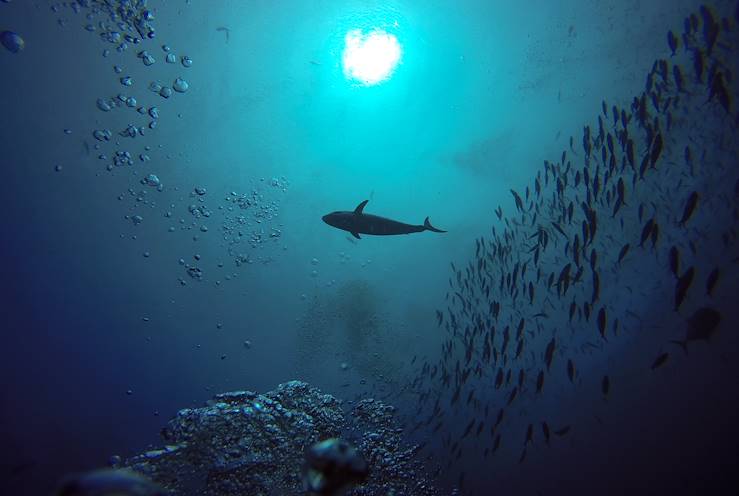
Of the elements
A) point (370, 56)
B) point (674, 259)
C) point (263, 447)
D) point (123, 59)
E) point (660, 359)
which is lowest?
point (660, 359)

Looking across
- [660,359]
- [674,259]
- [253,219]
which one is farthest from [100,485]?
[253,219]

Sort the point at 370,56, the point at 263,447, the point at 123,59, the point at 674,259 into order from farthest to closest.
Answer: the point at 370,56 < the point at 123,59 < the point at 263,447 < the point at 674,259

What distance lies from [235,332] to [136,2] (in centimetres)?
2489

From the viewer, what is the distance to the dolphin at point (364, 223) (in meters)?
6.78

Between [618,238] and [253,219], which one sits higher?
[253,219]

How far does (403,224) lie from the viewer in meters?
7.07

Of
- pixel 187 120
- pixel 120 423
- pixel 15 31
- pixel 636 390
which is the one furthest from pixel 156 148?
pixel 636 390

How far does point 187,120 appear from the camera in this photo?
14.9 meters

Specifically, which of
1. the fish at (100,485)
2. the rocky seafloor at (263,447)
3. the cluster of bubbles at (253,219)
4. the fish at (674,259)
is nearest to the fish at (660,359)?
the fish at (674,259)

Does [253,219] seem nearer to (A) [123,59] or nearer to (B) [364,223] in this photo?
(A) [123,59]

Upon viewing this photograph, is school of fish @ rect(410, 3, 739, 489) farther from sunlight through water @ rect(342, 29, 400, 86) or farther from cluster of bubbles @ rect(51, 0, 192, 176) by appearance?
cluster of bubbles @ rect(51, 0, 192, 176)

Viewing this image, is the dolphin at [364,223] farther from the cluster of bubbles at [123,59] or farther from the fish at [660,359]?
the cluster of bubbles at [123,59]

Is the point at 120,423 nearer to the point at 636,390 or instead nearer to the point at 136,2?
the point at 136,2

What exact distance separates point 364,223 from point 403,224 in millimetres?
818
